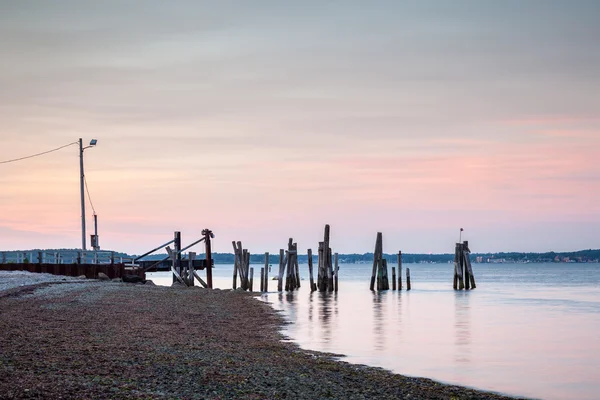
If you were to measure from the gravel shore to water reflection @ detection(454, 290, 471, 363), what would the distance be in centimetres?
468

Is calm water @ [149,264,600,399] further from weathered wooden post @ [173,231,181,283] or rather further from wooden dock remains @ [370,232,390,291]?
weathered wooden post @ [173,231,181,283]

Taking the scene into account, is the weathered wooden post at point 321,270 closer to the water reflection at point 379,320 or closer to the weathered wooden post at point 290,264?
the weathered wooden post at point 290,264

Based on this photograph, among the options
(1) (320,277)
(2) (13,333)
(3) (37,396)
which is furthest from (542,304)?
(3) (37,396)


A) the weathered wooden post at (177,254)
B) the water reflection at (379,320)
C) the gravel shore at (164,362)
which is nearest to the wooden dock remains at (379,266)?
the water reflection at (379,320)

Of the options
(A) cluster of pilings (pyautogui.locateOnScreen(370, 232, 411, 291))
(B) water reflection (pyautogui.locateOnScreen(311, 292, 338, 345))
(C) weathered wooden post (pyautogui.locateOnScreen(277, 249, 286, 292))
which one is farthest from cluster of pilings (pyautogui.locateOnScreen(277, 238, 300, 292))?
(A) cluster of pilings (pyautogui.locateOnScreen(370, 232, 411, 291))

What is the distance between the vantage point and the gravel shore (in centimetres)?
1156

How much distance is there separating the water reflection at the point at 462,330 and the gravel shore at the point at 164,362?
468cm

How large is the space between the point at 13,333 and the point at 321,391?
8.60 metres

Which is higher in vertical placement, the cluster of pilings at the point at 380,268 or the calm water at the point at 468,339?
the cluster of pilings at the point at 380,268

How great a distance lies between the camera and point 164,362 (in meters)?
14.3

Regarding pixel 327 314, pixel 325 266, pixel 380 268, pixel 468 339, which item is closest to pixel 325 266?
pixel 325 266

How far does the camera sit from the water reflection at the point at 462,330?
2167 cm

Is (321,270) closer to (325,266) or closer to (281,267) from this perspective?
(325,266)

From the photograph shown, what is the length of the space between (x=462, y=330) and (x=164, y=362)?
17.6 meters
